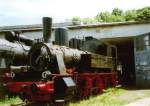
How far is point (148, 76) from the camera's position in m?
21.0

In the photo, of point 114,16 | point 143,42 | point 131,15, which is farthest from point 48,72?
point 114,16

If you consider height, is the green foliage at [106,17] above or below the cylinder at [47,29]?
above

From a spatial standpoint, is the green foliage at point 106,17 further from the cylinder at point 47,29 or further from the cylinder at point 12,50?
the cylinder at point 12,50

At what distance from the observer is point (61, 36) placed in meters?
15.0

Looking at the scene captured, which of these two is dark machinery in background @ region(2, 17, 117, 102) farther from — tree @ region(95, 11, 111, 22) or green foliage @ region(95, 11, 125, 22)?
tree @ region(95, 11, 111, 22)

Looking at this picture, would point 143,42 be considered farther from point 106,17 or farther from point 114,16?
point 114,16

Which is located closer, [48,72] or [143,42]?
[48,72]

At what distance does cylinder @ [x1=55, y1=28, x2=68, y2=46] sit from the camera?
14812 millimetres

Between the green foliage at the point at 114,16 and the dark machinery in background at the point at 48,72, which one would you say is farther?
the green foliage at the point at 114,16

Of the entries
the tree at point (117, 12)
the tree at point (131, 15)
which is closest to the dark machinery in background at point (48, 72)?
the tree at point (131, 15)

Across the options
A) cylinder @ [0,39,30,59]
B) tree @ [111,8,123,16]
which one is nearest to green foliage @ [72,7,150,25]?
tree @ [111,8,123,16]

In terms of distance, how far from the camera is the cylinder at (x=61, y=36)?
48.6 feet

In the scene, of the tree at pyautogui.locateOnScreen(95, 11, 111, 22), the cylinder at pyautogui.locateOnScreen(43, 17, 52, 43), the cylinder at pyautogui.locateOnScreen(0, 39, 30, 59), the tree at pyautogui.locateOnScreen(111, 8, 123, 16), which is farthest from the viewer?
the tree at pyautogui.locateOnScreen(111, 8, 123, 16)

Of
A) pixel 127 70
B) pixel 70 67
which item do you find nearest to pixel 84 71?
pixel 70 67
